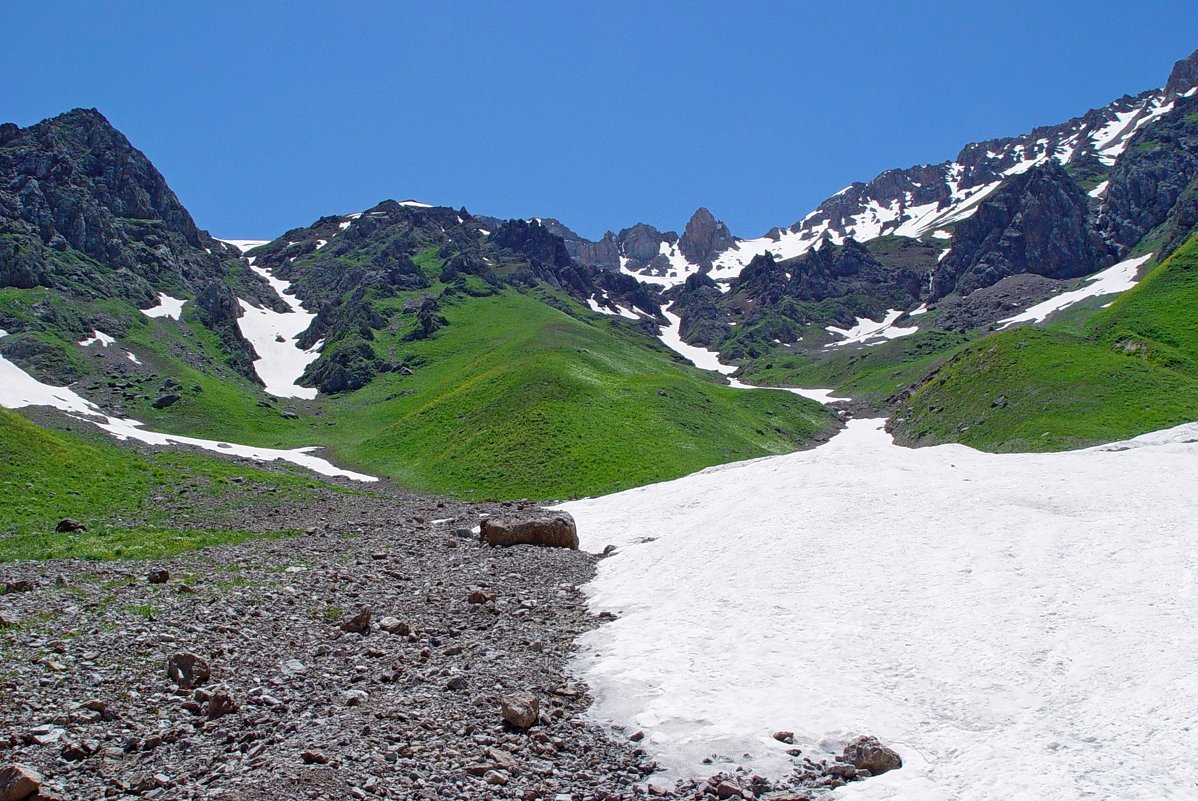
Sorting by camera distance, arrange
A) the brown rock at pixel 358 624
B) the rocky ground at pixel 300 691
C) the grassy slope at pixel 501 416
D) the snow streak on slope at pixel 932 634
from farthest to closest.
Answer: the grassy slope at pixel 501 416 < the brown rock at pixel 358 624 < the snow streak on slope at pixel 932 634 < the rocky ground at pixel 300 691

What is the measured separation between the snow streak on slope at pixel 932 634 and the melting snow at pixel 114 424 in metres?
54.9

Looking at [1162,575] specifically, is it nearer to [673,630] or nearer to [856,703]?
[856,703]

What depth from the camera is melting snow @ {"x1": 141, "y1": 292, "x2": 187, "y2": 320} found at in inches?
5251

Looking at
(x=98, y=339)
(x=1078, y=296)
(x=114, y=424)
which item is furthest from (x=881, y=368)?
(x=98, y=339)

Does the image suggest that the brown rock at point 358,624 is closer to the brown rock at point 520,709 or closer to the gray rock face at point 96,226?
the brown rock at point 520,709

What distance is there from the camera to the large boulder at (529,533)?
3250 cm

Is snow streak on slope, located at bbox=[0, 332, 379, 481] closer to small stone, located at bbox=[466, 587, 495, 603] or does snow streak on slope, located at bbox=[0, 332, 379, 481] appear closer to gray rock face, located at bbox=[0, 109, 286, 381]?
gray rock face, located at bbox=[0, 109, 286, 381]

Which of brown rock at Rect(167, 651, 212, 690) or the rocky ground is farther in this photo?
brown rock at Rect(167, 651, 212, 690)

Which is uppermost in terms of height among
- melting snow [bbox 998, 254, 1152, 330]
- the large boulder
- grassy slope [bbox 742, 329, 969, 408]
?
melting snow [bbox 998, 254, 1152, 330]

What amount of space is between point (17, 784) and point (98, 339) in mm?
121722

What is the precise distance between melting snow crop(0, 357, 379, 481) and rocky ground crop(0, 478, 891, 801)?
51.7 meters

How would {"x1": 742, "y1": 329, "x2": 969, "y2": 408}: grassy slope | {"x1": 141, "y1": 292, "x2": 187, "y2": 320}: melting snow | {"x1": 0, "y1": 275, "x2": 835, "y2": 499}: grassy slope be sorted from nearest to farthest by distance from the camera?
{"x1": 0, "y1": 275, "x2": 835, "y2": 499}: grassy slope, {"x1": 141, "y1": 292, "x2": 187, "y2": 320}: melting snow, {"x1": 742, "y1": 329, "x2": 969, "y2": 408}: grassy slope

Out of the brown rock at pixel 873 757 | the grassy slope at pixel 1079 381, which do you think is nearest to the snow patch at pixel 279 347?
the grassy slope at pixel 1079 381

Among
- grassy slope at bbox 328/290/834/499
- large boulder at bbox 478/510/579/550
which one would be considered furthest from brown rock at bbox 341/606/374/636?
grassy slope at bbox 328/290/834/499
